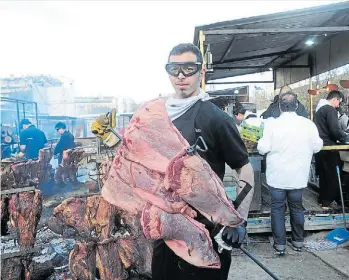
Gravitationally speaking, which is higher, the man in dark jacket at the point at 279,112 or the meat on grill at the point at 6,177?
the man in dark jacket at the point at 279,112

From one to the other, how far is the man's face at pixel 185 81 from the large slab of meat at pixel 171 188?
23 cm

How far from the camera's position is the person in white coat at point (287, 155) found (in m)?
4.57

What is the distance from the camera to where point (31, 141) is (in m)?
9.82

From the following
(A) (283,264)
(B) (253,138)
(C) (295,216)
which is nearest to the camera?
(A) (283,264)

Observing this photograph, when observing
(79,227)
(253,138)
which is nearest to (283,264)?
(253,138)

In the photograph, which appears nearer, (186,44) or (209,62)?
(186,44)

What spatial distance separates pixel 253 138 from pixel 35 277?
141 inches

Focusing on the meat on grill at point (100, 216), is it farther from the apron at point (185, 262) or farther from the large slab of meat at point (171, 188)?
the large slab of meat at point (171, 188)

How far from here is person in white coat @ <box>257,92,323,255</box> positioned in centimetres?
457

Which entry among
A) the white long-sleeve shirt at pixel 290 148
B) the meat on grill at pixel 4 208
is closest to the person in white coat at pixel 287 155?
the white long-sleeve shirt at pixel 290 148

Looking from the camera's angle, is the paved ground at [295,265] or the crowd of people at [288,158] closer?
the paved ground at [295,265]

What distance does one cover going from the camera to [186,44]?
2.09m

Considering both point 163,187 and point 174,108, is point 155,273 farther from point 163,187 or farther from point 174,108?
point 174,108

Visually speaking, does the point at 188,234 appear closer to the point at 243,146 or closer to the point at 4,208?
the point at 243,146
